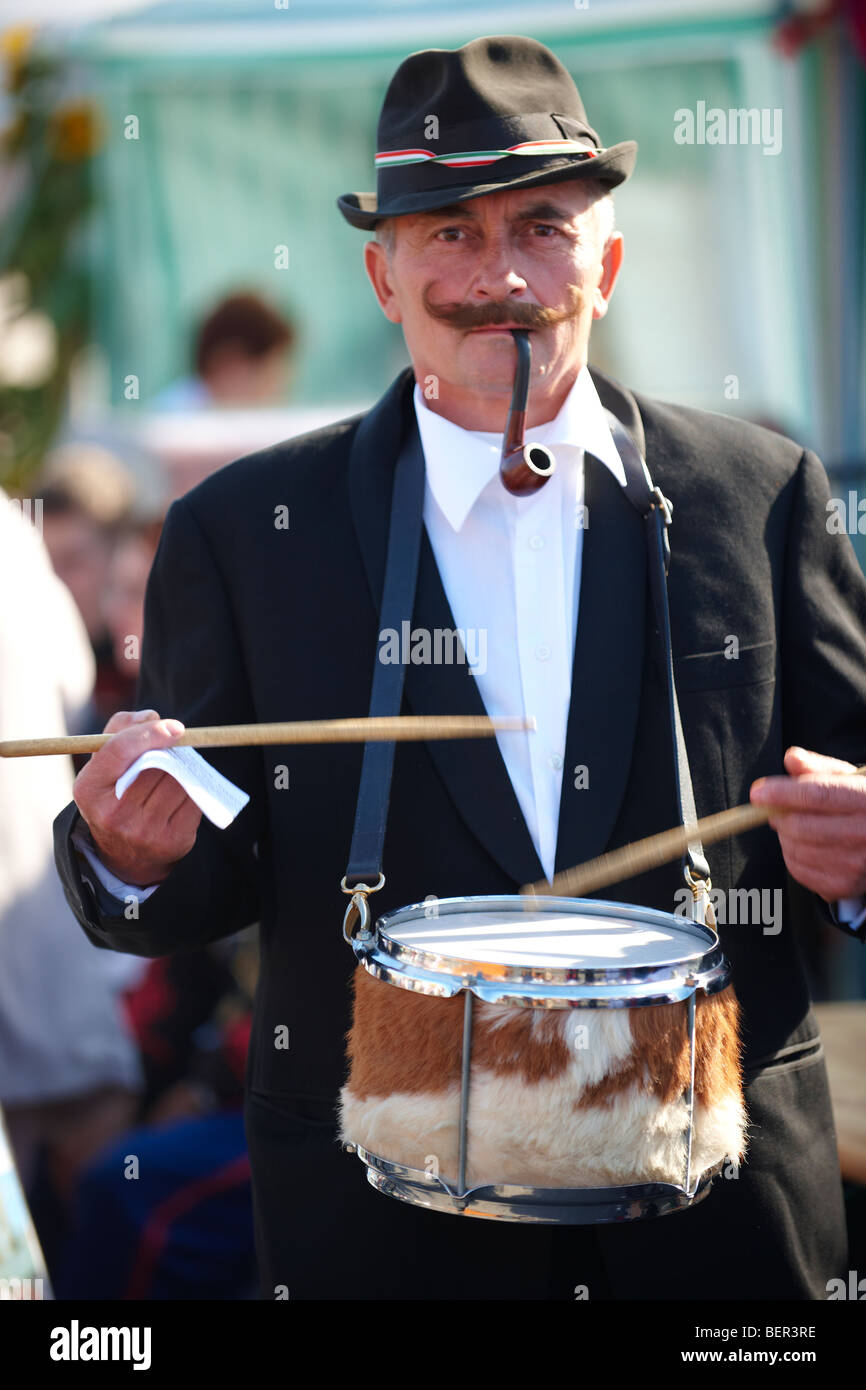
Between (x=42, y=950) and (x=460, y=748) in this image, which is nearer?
(x=460, y=748)

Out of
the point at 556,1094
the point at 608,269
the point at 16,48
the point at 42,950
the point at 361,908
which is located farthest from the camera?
the point at 16,48

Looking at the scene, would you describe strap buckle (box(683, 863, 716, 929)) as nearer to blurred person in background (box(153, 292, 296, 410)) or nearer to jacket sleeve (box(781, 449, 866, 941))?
jacket sleeve (box(781, 449, 866, 941))

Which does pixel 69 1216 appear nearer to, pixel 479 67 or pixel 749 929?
pixel 749 929

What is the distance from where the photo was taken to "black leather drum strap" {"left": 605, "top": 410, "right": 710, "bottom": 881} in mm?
1891

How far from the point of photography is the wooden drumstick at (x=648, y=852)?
1.70 meters

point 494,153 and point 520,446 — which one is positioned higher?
point 494,153

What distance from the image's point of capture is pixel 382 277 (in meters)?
2.22

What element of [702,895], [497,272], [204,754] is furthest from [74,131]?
[702,895]

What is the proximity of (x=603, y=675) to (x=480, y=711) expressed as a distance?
0.60 feet

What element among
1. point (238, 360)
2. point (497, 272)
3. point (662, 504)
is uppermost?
point (238, 360)

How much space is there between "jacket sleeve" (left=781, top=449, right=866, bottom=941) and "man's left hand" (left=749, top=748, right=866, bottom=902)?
0.30m

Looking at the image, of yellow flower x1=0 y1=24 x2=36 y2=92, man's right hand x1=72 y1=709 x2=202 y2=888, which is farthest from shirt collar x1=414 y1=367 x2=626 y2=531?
yellow flower x1=0 y1=24 x2=36 y2=92

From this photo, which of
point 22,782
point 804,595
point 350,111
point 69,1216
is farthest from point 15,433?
point 804,595

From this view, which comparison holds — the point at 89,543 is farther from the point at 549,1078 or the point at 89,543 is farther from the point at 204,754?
the point at 549,1078
